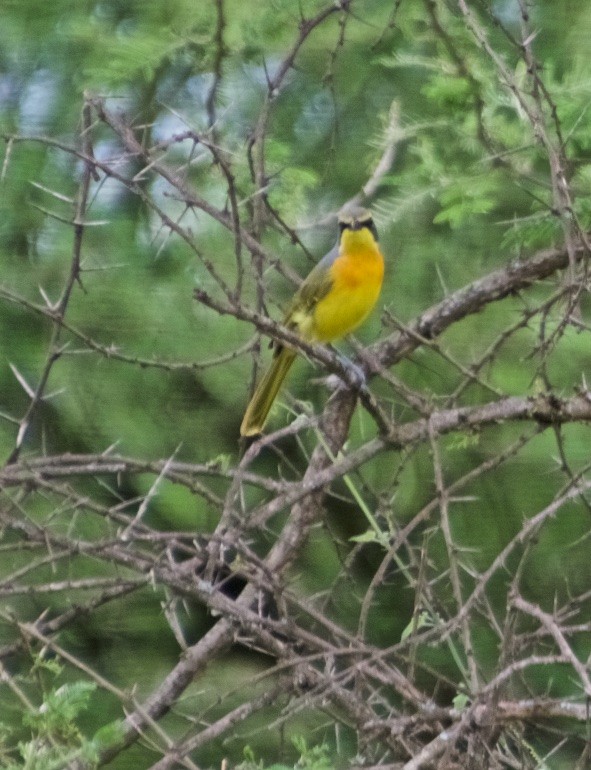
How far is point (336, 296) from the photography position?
4402 mm

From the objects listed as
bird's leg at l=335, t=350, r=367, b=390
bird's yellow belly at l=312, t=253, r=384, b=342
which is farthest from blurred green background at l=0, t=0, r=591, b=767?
bird's leg at l=335, t=350, r=367, b=390

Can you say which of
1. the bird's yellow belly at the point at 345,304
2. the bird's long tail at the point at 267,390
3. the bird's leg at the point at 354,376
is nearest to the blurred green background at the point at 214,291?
the bird's yellow belly at the point at 345,304

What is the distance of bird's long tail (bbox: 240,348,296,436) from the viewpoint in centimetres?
403

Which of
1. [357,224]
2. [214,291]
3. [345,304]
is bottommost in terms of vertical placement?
[345,304]

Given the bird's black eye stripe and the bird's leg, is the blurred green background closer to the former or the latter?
the bird's black eye stripe

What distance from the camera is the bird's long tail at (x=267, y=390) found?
4031mm

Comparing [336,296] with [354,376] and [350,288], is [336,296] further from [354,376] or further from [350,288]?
[354,376]

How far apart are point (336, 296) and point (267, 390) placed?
54 centimetres

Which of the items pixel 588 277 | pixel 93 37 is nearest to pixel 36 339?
pixel 93 37

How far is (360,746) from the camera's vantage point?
3.02 meters

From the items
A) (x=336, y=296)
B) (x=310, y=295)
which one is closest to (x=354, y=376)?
(x=310, y=295)

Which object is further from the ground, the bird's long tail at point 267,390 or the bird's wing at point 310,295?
the bird's wing at point 310,295

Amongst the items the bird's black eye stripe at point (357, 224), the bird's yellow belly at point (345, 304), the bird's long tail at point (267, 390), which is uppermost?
the bird's black eye stripe at point (357, 224)

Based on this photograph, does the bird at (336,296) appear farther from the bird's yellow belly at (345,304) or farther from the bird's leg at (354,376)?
the bird's leg at (354,376)
